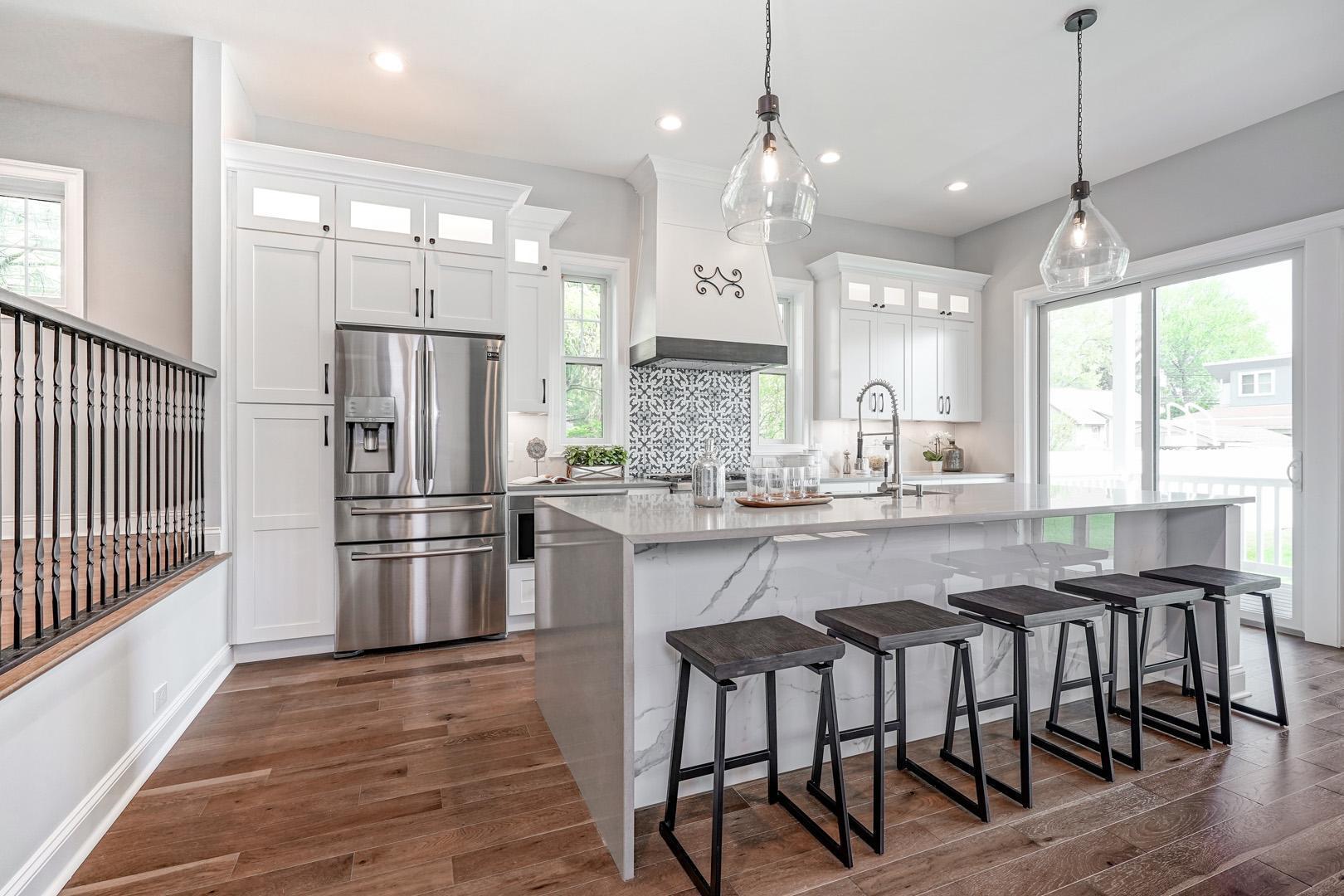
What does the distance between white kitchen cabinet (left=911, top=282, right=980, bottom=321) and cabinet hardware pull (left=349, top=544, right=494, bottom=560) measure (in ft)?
13.1

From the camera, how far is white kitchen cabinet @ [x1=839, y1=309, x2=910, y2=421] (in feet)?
17.0

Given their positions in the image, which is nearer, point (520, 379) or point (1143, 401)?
point (520, 379)

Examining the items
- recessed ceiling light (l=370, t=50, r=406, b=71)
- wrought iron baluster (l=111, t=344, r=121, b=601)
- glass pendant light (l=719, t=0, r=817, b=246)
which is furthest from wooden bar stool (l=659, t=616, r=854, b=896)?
recessed ceiling light (l=370, t=50, r=406, b=71)

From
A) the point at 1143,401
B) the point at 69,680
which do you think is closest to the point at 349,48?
the point at 69,680

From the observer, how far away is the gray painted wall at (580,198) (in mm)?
3914

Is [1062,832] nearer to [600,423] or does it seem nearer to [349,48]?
[600,423]

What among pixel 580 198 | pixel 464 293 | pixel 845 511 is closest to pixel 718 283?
pixel 580 198

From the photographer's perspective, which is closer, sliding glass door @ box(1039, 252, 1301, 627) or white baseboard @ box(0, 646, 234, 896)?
white baseboard @ box(0, 646, 234, 896)

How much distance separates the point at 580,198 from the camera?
14.9 ft

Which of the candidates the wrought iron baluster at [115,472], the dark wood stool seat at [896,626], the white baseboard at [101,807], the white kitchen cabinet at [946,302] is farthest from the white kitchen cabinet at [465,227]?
the white kitchen cabinet at [946,302]

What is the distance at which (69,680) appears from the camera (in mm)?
1699

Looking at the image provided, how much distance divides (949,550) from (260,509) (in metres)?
3.27

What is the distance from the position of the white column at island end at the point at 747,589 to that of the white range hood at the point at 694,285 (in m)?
1.84

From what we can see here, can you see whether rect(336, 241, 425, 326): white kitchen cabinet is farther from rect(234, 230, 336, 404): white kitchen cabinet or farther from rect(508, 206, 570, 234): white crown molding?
rect(508, 206, 570, 234): white crown molding
